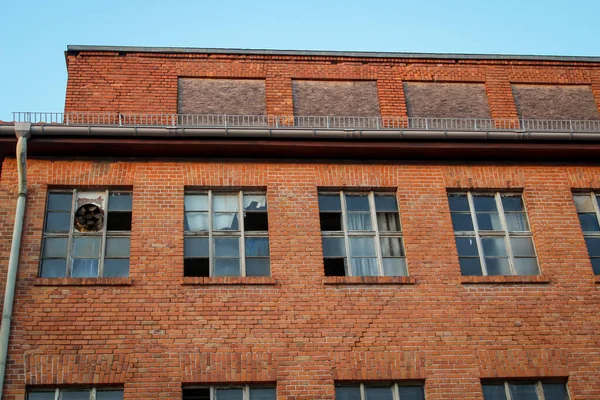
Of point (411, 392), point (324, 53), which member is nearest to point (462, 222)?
point (411, 392)

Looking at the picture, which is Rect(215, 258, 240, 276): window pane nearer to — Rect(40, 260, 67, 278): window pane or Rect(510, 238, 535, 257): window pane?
Rect(40, 260, 67, 278): window pane

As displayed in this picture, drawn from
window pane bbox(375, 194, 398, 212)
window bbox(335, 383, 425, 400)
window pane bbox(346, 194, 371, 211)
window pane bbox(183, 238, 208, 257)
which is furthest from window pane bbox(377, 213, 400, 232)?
window pane bbox(183, 238, 208, 257)

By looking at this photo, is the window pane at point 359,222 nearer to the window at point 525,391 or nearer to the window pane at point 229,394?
the window at point 525,391

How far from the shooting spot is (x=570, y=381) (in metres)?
11.7

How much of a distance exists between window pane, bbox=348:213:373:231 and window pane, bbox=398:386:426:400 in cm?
281

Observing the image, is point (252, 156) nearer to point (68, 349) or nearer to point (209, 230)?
point (209, 230)

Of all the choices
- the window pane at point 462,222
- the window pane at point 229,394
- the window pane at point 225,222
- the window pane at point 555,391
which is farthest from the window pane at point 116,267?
the window pane at point 555,391

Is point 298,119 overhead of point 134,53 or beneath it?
beneath

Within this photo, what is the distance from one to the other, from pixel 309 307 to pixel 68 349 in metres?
3.64

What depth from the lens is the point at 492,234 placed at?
13.2m

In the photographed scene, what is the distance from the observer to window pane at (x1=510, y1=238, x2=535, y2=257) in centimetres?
1310

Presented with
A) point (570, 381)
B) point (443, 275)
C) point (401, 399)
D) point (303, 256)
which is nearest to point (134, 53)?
point (303, 256)

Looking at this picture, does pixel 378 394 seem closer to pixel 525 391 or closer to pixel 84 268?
pixel 525 391

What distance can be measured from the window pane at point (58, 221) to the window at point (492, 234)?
648 cm
